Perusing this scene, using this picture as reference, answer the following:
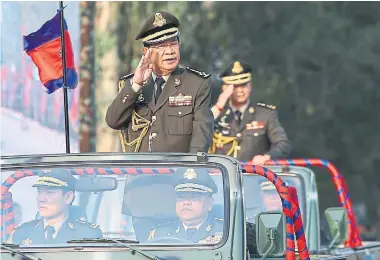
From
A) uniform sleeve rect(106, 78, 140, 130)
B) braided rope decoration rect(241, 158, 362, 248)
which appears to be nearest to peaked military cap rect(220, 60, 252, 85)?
braided rope decoration rect(241, 158, 362, 248)

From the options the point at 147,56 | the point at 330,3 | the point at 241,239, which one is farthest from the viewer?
the point at 330,3

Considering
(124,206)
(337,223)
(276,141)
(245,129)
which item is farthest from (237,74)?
(124,206)

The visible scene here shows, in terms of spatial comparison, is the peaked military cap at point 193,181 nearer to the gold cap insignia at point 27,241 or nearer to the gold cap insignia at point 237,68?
the gold cap insignia at point 27,241

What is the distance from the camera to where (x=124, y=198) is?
8.84 metres

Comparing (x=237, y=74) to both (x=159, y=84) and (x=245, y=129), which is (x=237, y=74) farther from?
(x=159, y=84)

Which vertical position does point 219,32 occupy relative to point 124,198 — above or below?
above

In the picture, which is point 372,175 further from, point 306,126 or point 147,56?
point 147,56

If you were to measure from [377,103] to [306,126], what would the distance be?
1777 mm

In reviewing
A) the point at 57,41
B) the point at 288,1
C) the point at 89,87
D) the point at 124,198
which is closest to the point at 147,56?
the point at 57,41

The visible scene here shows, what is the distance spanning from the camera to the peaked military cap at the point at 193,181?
28.5ft

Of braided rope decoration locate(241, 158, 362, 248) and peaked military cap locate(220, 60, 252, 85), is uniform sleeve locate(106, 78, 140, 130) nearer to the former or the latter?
braided rope decoration locate(241, 158, 362, 248)

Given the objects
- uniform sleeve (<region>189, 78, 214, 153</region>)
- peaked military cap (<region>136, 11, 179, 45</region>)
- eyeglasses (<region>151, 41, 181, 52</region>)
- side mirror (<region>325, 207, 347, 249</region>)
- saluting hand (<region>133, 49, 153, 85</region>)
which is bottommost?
side mirror (<region>325, 207, 347, 249</region>)

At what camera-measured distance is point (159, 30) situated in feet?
35.0

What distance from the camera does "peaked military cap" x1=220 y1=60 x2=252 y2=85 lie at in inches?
584
